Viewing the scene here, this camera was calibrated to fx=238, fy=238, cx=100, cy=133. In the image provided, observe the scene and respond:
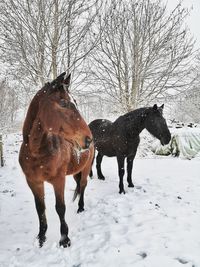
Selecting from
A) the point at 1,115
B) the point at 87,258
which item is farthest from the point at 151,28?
the point at 87,258

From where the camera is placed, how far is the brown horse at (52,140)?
244cm

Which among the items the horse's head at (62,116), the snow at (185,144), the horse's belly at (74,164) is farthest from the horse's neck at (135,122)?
the snow at (185,144)

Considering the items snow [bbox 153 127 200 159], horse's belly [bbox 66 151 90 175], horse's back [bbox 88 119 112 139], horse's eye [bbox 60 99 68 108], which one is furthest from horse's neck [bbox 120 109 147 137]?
snow [bbox 153 127 200 159]

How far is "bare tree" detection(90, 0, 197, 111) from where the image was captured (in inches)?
383

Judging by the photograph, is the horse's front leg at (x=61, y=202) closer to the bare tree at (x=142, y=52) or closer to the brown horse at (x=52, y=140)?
the brown horse at (x=52, y=140)

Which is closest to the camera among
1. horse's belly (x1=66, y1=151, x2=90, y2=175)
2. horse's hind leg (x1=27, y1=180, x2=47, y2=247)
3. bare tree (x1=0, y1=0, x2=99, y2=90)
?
horse's hind leg (x1=27, y1=180, x2=47, y2=247)

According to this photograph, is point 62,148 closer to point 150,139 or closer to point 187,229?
point 187,229

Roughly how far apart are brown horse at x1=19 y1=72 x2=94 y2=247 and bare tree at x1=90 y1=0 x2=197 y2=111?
7.39 metres

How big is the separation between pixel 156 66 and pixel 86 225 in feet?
29.5

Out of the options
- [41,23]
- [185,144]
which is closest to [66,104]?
[41,23]

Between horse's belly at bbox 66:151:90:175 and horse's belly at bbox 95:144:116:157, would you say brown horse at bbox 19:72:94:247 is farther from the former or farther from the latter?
horse's belly at bbox 95:144:116:157

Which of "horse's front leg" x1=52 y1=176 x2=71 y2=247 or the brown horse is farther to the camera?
"horse's front leg" x1=52 y1=176 x2=71 y2=247

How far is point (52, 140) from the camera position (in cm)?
289

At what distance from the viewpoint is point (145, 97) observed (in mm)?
10602
